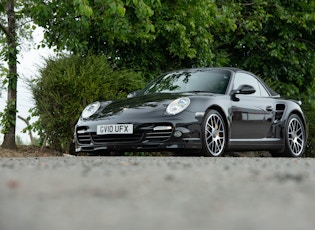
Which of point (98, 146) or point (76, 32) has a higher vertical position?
point (76, 32)

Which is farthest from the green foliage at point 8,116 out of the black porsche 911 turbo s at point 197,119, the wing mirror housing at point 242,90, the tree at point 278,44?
the tree at point 278,44

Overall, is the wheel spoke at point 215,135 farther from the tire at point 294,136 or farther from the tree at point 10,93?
the tree at point 10,93

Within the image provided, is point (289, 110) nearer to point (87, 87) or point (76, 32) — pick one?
point (87, 87)

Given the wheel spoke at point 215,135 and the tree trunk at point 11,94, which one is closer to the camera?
the wheel spoke at point 215,135

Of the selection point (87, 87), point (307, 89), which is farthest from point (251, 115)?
point (307, 89)

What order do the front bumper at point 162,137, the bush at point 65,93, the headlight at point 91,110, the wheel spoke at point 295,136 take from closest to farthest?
1. the front bumper at point 162,137
2. the headlight at point 91,110
3. the wheel spoke at point 295,136
4. the bush at point 65,93

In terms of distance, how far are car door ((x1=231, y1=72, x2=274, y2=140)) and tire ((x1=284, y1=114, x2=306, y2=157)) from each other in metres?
0.43

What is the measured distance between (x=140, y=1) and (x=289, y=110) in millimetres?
3073

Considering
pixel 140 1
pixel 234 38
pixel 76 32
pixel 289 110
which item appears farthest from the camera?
pixel 234 38

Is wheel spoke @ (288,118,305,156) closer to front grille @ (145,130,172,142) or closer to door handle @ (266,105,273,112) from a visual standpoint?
door handle @ (266,105,273,112)

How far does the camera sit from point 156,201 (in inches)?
79.7

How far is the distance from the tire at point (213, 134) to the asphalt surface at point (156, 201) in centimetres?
434

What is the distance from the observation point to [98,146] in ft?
24.9

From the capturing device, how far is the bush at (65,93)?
9797 mm
